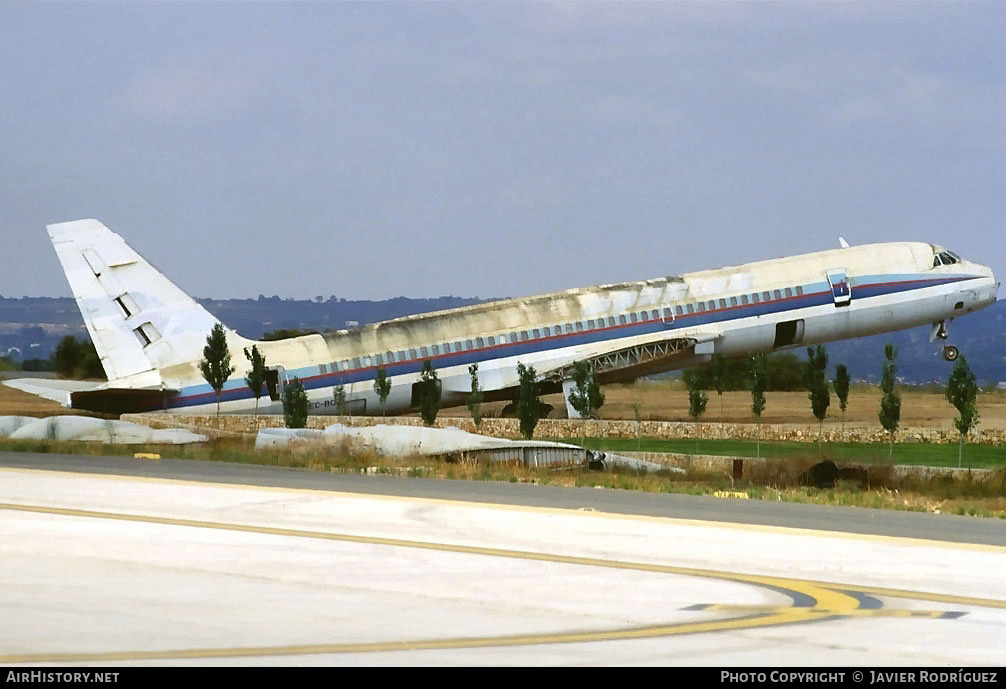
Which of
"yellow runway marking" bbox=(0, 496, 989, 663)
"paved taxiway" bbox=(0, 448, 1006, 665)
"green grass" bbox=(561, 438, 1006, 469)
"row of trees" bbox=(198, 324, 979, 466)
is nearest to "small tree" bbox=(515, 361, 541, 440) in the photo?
"row of trees" bbox=(198, 324, 979, 466)

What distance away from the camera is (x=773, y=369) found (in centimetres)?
9688

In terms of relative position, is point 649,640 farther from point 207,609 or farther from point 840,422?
point 840,422

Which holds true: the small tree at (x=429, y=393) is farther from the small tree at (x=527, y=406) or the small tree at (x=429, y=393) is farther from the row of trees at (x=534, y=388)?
the small tree at (x=527, y=406)

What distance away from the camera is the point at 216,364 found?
182 ft

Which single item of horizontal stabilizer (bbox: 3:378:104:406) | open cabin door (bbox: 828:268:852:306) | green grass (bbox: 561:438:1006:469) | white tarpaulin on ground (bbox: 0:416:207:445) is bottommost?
green grass (bbox: 561:438:1006:469)

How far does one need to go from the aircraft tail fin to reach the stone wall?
2152 millimetres

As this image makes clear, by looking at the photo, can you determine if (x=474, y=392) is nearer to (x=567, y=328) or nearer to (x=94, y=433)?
(x=567, y=328)

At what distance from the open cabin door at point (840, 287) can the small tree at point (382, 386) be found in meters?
16.0

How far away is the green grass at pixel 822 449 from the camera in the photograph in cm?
4728

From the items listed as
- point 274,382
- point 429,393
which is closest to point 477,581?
point 429,393

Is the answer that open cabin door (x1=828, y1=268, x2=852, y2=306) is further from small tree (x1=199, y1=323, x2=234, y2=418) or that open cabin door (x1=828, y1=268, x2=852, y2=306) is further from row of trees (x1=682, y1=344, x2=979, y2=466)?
small tree (x1=199, y1=323, x2=234, y2=418)

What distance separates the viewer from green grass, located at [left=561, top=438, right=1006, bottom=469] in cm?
4728

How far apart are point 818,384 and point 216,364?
19.7 meters
